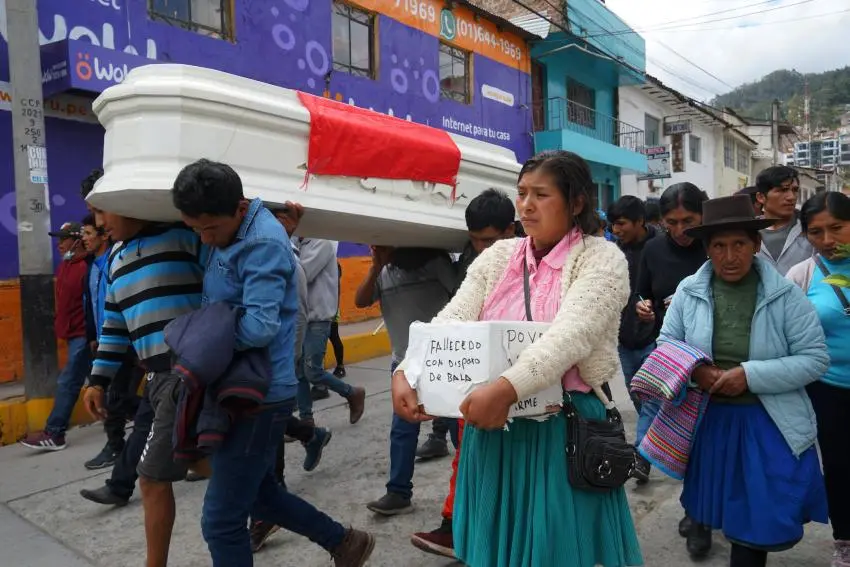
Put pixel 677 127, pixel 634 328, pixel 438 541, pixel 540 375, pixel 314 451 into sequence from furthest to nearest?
1. pixel 677 127
2. pixel 314 451
3. pixel 634 328
4. pixel 438 541
5. pixel 540 375

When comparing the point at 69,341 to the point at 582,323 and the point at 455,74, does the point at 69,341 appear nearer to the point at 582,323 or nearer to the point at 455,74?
the point at 582,323

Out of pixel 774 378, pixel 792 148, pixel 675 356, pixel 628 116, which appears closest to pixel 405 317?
pixel 675 356

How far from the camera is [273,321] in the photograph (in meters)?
2.10

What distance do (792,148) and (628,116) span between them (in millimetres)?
37988

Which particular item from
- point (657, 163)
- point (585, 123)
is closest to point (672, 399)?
point (585, 123)

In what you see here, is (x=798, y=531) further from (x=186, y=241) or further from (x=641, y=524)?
(x=186, y=241)

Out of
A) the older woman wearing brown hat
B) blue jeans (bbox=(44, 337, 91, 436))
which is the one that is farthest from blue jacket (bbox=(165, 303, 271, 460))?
blue jeans (bbox=(44, 337, 91, 436))

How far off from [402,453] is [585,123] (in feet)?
51.3

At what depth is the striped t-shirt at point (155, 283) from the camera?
95.3 inches

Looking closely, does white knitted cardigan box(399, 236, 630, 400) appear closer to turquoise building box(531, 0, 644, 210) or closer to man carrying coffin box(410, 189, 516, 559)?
man carrying coffin box(410, 189, 516, 559)

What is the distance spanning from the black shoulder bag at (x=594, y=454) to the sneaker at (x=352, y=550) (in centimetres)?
125

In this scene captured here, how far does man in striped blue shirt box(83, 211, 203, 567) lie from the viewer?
241 centimetres

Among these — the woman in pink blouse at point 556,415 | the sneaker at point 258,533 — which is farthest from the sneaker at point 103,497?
the woman in pink blouse at point 556,415

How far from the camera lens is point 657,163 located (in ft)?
64.1
